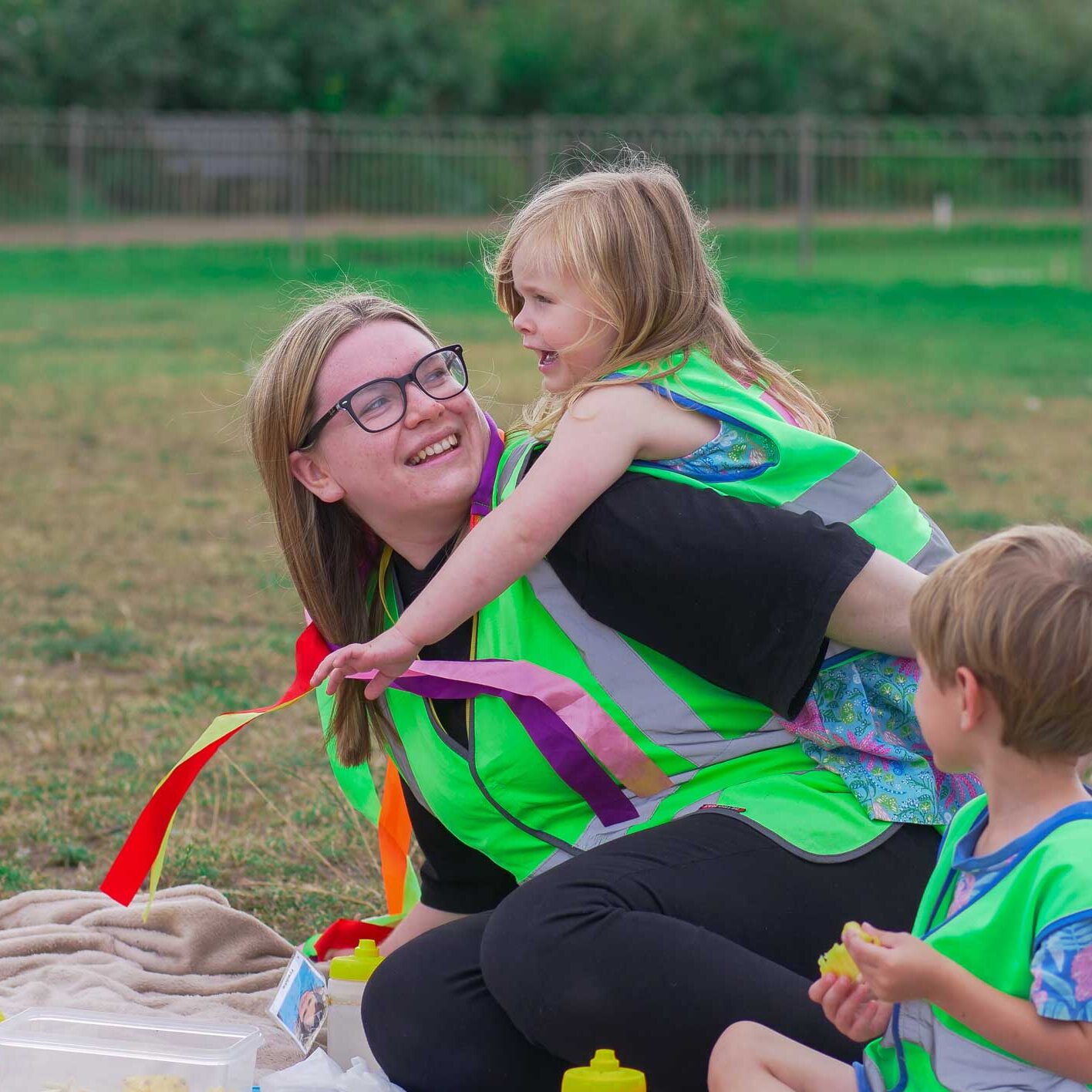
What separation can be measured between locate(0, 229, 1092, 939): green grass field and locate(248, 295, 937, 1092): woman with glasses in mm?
530

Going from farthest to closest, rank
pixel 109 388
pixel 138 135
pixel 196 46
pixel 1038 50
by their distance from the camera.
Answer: pixel 1038 50
pixel 196 46
pixel 138 135
pixel 109 388

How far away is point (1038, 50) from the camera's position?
44031 mm

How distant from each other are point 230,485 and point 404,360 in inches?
227

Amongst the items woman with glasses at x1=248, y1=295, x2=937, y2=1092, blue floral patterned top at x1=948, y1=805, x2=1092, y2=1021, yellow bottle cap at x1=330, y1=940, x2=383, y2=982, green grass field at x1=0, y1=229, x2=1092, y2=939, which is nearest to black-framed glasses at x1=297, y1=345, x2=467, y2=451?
woman with glasses at x1=248, y1=295, x2=937, y2=1092

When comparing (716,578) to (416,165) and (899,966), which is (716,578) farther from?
(416,165)

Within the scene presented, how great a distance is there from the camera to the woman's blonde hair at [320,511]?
106 inches

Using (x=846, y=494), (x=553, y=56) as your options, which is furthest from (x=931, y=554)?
(x=553, y=56)

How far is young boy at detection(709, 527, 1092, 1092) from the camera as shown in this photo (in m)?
1.76

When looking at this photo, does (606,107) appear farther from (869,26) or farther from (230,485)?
Result: (230,485)

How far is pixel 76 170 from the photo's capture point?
75.1 ft

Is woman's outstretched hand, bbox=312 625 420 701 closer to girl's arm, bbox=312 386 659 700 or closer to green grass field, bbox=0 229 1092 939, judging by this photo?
girl's arm, bbox=312 386 659 700

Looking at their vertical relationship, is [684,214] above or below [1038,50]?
below

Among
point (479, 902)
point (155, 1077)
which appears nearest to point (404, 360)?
point (479, 902)

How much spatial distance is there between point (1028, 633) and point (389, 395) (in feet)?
3.79
